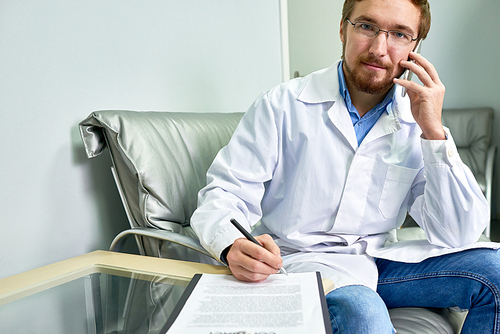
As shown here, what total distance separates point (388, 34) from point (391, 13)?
0.05 m

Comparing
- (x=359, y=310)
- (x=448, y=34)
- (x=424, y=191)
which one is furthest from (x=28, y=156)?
(x=448, y=34)

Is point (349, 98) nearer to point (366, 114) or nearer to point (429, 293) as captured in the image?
point (366, 114)

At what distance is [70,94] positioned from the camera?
40.3 inches

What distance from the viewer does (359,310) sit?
69cm

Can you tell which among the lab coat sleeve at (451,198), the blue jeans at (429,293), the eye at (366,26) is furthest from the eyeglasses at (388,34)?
the blue jeans at (429,293)

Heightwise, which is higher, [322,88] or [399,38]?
[399,38]

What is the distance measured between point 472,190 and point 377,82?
35 centimetres

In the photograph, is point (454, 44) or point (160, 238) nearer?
point (160, 238)

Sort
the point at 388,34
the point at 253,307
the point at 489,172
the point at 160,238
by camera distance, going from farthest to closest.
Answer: the point at 489,172, the point at 388,34, the point at 160,238, the point at 253,307

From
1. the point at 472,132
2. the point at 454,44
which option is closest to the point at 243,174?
the point at 472,132

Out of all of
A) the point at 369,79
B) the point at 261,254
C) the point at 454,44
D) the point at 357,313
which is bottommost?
the point at 357,313

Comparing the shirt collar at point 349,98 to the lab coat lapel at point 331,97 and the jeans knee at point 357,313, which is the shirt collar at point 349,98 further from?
the jeans knee at point 357,313

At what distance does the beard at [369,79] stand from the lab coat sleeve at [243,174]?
9.4 inches

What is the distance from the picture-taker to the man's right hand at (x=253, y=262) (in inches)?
26.8
